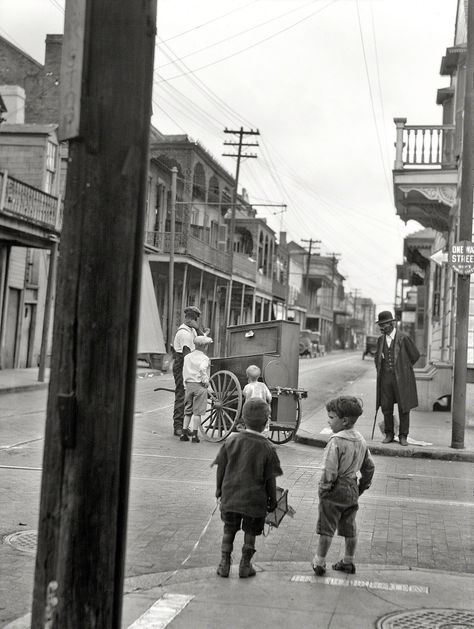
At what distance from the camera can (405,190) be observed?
57.2 ft

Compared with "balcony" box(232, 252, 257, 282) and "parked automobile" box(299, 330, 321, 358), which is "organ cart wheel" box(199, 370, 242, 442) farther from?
"parked automobile" box(299, 330, 321, 358)

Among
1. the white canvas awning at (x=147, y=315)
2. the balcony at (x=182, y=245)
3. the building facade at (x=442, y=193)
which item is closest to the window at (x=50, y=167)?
the balcony at (x=182, y=245)

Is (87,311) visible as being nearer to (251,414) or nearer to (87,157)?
(87,157)

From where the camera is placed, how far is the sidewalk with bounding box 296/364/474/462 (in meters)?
11.1

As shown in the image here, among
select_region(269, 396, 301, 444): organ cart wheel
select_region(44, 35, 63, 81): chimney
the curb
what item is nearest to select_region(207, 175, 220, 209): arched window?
select_region(44, 35, 63, 81): chimney

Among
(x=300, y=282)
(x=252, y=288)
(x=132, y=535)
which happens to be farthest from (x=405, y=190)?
(x=300, y=282)

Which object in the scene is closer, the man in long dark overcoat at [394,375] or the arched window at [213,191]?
the man in long dark overcoat at [394,375]

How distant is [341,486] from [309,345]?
6042 centimetres

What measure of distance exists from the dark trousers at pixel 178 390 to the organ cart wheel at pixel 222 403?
0.37 m

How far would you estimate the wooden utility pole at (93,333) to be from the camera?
2.87m

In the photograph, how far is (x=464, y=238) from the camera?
1158cm

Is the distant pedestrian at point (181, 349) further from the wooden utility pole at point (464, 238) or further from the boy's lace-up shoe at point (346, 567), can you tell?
the boy's lace-up shoe at point (346, 567)

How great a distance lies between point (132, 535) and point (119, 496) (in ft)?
11.1

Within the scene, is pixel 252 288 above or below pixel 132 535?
above
